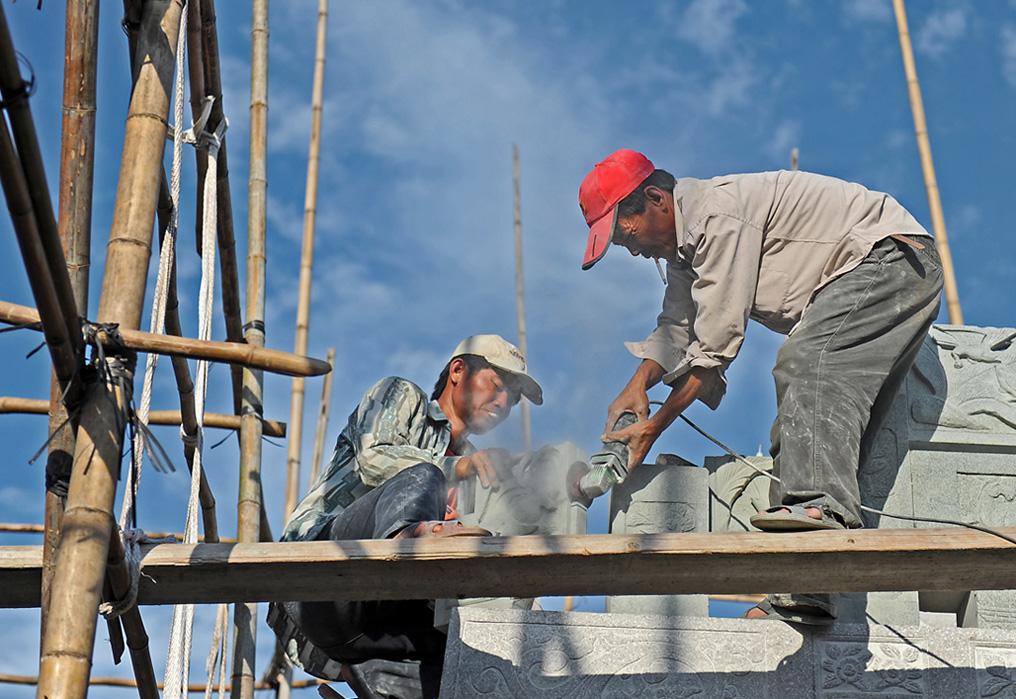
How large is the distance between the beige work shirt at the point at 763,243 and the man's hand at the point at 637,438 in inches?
8.0

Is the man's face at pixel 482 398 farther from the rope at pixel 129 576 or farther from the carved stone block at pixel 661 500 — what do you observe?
the rope at pixel 129 576

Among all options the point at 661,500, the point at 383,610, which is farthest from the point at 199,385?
the point at 661,500

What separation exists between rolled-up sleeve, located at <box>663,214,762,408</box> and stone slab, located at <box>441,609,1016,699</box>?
93 cm

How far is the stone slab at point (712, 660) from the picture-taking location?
5.73 meters

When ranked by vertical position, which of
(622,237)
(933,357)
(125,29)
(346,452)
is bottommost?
(346,452)

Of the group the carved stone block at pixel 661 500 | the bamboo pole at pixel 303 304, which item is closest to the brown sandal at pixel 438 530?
the carved stone block at pixel 661 500

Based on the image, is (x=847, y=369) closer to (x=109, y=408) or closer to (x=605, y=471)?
(x=605, y=471)

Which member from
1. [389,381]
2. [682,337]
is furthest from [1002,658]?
[389,381]

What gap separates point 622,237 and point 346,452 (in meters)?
1.36

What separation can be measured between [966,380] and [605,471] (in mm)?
1470

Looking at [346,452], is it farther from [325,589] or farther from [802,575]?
[802,575]

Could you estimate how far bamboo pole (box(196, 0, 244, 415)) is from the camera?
736 centimetres

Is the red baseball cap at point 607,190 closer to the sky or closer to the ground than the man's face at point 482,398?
closer to the sky

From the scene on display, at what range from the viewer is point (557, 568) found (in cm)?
520
